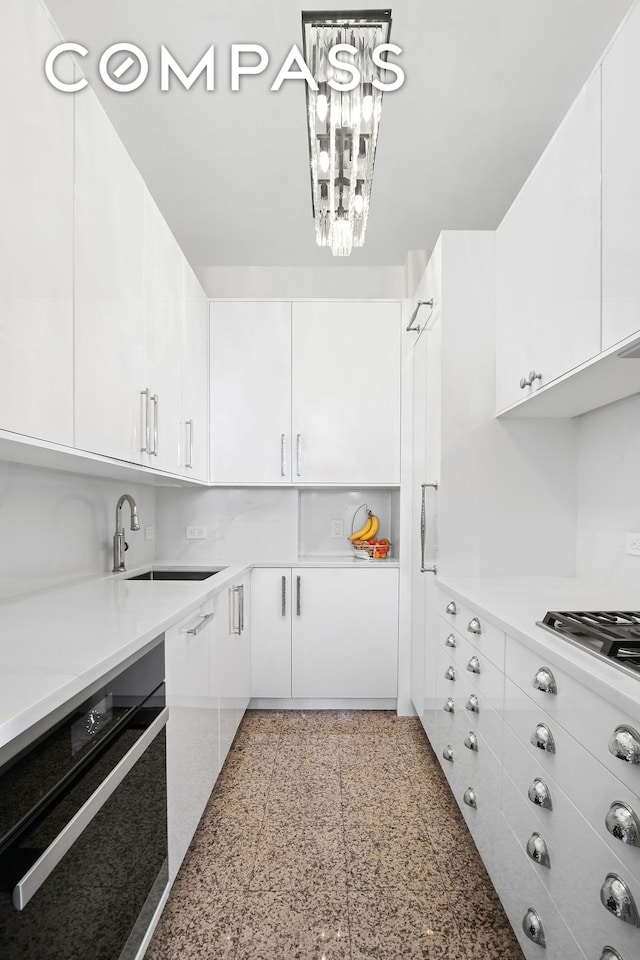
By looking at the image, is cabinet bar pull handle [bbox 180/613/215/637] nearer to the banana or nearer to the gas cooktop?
the gas cooktop

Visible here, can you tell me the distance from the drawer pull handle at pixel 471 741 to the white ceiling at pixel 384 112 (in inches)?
88.3

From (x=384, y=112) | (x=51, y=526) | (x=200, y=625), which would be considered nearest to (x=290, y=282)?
(x=384, y=112)

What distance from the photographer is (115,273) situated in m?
1.70

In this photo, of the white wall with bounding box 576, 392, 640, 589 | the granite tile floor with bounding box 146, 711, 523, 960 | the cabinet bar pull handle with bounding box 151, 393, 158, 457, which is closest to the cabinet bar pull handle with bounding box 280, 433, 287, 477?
the cabinet bar pull handle with bounding box 151, 393, 158, 457

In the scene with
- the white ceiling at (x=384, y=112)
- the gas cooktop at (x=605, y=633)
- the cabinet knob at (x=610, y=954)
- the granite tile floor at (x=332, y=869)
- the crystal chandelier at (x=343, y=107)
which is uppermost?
the white ceiling at (x=384, y=112)

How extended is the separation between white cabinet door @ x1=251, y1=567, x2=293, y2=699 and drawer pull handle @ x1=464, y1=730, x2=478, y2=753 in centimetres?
144

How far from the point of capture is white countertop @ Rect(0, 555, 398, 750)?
2.88 feet

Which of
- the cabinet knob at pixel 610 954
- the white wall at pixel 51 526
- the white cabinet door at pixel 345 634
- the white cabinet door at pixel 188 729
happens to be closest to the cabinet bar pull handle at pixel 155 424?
the white wall at pixel 51 526

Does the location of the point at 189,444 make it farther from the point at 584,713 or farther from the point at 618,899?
the point at 618,899

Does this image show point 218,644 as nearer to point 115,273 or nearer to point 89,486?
point 89,486

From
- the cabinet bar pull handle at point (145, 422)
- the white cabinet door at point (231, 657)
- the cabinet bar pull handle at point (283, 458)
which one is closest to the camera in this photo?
the cabinet bar pull handle at point (145, 422)

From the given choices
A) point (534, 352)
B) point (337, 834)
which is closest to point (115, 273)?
point (534, 352)

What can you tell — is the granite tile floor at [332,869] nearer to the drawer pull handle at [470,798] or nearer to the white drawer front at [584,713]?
the drawer pull handle at [470,798]

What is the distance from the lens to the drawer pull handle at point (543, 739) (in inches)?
46.3
